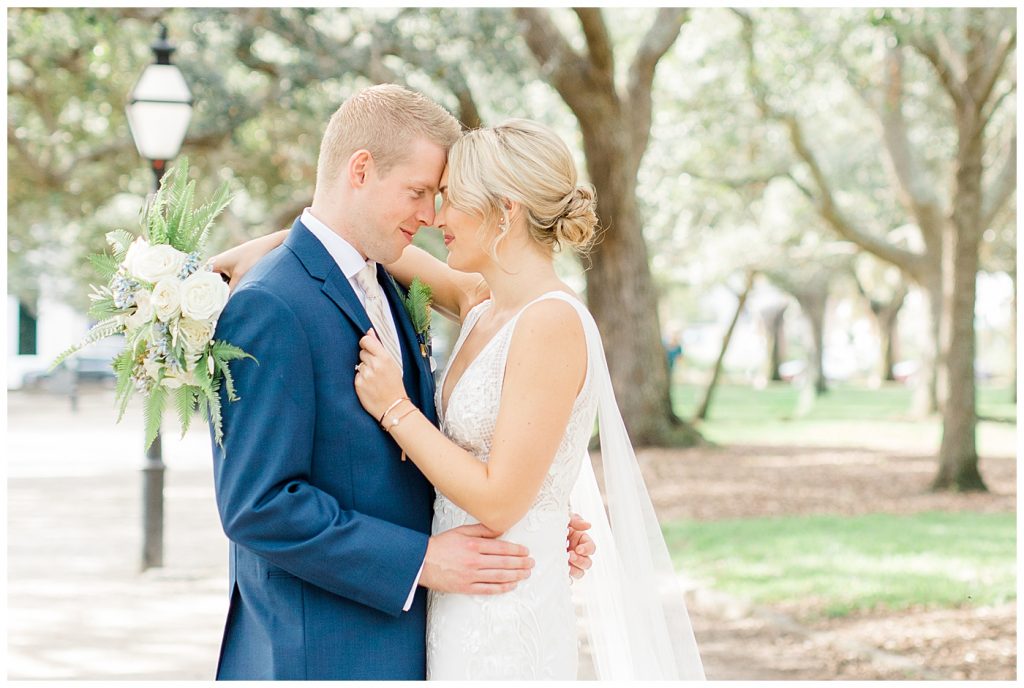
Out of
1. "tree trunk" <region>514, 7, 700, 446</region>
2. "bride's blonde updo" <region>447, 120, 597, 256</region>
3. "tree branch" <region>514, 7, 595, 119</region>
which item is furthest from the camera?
"tree trunk" <region>514, 7, 700, 446</region>

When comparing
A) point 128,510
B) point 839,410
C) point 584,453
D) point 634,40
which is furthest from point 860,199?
point 584,453

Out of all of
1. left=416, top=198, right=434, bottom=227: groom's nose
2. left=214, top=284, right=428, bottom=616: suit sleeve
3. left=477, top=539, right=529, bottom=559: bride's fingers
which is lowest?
left=477, top=539, right=529, bottom=559: bride's fingers

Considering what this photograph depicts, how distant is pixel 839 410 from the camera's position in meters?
30.6

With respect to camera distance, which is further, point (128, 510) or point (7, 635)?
point (128, 510)

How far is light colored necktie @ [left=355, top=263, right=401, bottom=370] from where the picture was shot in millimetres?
3223

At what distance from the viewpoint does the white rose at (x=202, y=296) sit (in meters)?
2.72

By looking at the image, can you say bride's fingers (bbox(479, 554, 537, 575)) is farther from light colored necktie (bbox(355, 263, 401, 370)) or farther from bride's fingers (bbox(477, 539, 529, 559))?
light colored necktie (bbox(355, 263, 401, 370))

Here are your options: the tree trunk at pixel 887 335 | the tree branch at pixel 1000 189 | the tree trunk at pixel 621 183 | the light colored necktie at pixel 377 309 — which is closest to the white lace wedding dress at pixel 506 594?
the light colored necktie at pixel 377 309

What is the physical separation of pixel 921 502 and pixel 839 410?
59.2 feet

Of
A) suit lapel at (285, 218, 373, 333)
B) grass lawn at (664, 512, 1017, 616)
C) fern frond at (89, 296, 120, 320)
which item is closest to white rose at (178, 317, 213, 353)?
fern frond at (89, 296, 120, 320)

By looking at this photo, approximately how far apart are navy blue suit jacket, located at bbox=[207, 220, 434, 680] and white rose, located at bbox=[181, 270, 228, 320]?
8 cm

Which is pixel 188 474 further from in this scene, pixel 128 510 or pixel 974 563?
pixel 974 563

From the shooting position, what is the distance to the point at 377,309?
129 inches

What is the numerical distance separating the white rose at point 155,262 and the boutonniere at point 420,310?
763 mm
